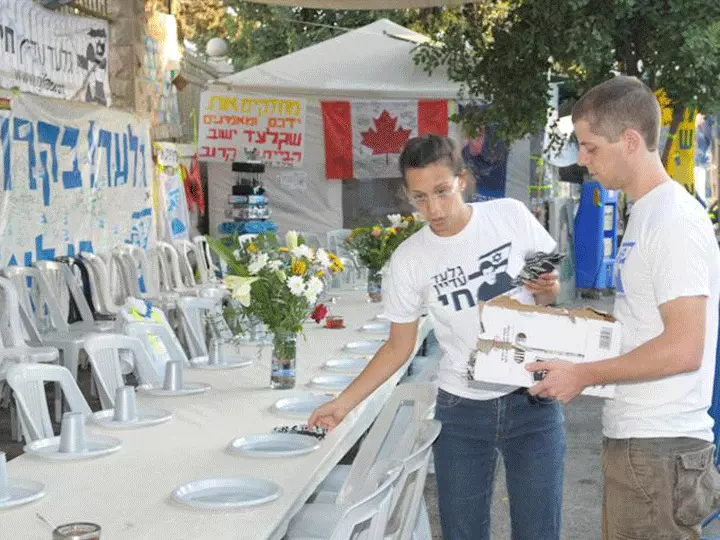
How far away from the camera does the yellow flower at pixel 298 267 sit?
4.57 meters

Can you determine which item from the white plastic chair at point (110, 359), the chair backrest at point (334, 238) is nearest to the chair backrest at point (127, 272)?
the chair backrest at point (334, 238)

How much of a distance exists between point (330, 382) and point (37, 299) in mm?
4737

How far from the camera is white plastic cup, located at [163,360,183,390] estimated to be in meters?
4.46

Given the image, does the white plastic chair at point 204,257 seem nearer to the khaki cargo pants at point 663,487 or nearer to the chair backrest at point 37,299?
the chair backrest at point 37,299

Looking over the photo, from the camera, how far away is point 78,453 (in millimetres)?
3400

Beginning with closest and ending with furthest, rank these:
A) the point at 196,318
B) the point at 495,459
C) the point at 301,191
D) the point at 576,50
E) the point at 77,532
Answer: the point at 77,532 → the point at 495,459 → the point at 196,318 → the point at 576,50 → the point at 301,191

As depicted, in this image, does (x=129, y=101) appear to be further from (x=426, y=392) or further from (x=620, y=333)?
(x=620, y=333)

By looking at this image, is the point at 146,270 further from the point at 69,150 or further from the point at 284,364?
the point at 284,364

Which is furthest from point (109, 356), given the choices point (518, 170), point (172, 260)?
point (518, 170)

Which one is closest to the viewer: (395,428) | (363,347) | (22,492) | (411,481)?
(22,492)

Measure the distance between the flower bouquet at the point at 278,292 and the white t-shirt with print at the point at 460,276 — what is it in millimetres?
1182

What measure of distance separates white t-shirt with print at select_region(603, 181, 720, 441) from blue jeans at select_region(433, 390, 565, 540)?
75 centimetres

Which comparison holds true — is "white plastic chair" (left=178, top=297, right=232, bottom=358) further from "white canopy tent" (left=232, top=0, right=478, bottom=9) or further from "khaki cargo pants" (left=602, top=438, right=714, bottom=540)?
"khaki cargo pants" (left=602, top=438, right=714, bottom=540)

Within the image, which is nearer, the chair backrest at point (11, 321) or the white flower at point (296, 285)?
the white flower at point (296, 285)
